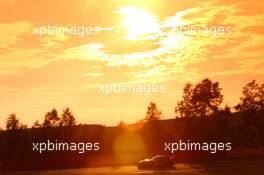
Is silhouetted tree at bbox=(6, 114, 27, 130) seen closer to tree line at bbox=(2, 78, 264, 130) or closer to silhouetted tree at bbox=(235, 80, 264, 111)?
tree line at bbox=(2, 78, 264, 130)

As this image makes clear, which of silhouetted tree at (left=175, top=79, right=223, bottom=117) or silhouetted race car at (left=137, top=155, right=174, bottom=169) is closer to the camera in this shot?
silhouetted race car at (left=137, top=155, right=174, bottom=169)

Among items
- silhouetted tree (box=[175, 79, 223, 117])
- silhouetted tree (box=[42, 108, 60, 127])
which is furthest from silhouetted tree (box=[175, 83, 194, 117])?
silhouetted tree (box=[42, 108, 60, 127])

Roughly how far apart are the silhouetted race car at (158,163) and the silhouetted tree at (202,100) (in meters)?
5.81

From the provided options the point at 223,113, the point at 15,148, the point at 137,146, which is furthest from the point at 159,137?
the point at 15,148

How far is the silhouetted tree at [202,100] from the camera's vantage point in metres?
45.3

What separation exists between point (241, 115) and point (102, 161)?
15803mm

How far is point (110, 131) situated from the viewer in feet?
155

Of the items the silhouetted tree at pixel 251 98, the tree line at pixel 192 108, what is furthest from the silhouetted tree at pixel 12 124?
the silhouetted tree at pixel 251 98

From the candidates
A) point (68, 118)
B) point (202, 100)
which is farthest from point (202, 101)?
point (68, 118)

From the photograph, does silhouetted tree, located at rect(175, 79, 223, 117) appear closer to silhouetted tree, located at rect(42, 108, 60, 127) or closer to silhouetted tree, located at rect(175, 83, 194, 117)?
silhouetted tree, located at rect(175, 83, 194, 117)

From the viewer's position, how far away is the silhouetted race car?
4041 centimetres

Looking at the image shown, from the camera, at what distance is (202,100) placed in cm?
4684

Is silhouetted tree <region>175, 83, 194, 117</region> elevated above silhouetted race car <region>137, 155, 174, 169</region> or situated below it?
above

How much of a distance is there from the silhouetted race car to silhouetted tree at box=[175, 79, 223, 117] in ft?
19.0
